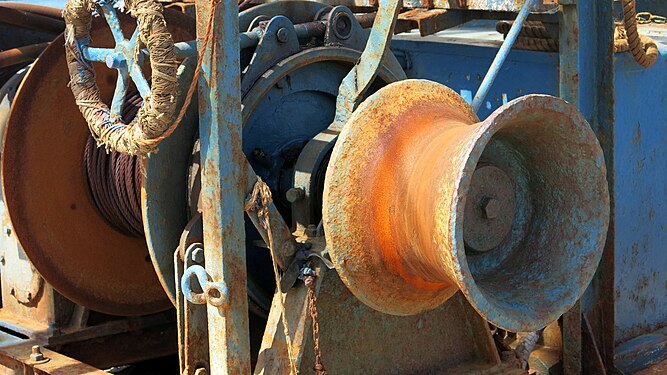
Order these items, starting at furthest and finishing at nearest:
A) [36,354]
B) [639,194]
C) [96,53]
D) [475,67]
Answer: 1. [475,67]
2. [639,194]
3. [36,354]
4. [96,53]

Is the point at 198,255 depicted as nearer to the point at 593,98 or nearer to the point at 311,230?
the point at 311,230

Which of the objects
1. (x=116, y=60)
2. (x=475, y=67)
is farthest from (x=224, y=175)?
(x=475, y=67)

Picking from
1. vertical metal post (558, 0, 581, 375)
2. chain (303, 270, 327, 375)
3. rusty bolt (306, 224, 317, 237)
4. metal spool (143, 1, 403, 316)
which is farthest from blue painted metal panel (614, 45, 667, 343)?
chain (303, 270, 327, 375)

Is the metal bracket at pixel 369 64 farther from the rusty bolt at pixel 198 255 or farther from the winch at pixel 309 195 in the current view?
the rusty bolt at pixel 198 255

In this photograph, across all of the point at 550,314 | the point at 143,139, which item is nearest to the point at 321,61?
the point at 143,139

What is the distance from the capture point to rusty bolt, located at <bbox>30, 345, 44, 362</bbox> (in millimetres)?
4652

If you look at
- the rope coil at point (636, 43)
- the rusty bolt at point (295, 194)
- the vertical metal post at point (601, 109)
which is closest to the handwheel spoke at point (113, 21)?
the rusty bolt at point (295, 194)

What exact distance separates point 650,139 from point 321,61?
1.67 m

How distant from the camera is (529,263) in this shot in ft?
13.0

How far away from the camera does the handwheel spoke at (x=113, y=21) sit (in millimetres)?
3801

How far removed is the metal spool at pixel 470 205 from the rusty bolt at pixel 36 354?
5.00ft

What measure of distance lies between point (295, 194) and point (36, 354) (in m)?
1.36

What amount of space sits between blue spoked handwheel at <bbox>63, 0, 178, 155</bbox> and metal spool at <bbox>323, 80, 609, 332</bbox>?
0.56 meters

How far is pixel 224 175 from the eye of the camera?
3707 mm
